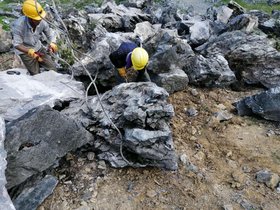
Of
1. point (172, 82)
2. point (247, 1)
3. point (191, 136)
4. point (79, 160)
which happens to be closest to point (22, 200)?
point (79, 160)

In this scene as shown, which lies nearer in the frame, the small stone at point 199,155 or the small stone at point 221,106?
the small stone at point 199,155

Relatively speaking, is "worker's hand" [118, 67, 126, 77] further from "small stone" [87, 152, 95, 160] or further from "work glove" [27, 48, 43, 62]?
"small stone" [87, 152, 95, 160]

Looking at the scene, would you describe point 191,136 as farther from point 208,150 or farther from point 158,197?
point 158,197

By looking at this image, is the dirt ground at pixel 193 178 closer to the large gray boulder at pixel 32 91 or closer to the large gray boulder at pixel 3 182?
the large gray boulder at pixel 3 182

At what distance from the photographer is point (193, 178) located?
4379mm

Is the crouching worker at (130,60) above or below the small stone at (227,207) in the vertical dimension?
above

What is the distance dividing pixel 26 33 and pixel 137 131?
3.15 meters

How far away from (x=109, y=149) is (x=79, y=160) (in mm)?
423

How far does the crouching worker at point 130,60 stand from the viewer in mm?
5533

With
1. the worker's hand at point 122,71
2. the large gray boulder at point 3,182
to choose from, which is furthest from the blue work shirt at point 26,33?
the large gray boulder at point 3,182

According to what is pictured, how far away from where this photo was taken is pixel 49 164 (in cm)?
402

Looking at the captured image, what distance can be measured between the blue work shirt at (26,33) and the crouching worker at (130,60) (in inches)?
57.7

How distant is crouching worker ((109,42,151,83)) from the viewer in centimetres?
553

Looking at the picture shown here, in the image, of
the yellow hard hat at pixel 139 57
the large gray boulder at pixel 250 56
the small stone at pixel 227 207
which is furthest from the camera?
the large gray boulder at pixel 250 56
